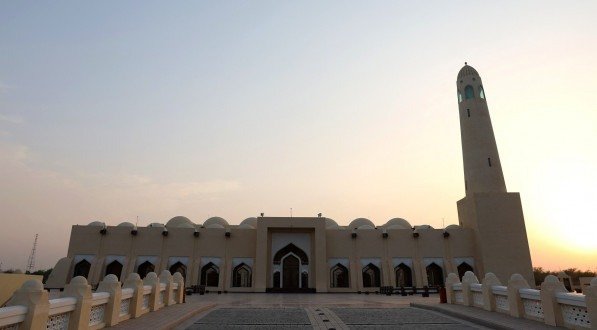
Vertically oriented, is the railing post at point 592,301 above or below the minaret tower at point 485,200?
below

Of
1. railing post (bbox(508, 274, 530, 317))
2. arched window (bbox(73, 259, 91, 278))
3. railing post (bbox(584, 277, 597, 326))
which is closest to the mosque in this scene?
arched window (bbox(73, 259, 91, 278))

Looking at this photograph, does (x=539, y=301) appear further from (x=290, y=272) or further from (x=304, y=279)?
(x=290, y=272)

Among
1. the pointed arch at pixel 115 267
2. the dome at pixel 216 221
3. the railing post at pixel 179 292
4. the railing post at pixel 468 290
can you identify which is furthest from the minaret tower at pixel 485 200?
the pointed arch at pixel 115 267

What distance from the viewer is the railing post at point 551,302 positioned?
8055 millimetres

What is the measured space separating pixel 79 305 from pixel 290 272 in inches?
994

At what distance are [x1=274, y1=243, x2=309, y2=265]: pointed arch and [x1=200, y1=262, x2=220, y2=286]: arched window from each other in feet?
15.6

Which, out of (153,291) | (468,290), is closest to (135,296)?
(153,291)

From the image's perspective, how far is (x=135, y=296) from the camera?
10.0 meters

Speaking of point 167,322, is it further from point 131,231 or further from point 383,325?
point 131,231

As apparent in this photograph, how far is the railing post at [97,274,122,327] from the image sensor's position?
8.33 m

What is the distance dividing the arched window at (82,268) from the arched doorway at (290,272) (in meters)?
15.2

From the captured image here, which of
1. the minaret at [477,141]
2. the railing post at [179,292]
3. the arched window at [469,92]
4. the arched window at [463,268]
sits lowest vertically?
the railing post at [179,292]

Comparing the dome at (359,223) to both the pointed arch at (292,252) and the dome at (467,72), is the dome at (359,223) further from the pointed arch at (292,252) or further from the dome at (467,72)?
the dome at (467,72)

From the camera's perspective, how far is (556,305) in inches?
320
